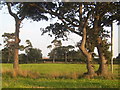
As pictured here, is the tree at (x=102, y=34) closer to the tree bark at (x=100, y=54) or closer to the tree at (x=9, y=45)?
the tree bark at (x=100, y=54)

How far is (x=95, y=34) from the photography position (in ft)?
65.7

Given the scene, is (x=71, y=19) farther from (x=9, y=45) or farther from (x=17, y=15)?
(x=9, y=45)

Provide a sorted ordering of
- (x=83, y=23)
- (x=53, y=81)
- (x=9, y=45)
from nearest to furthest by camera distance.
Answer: (x=53, y=81) < (x=83, y=23) < (x=9, y=45)

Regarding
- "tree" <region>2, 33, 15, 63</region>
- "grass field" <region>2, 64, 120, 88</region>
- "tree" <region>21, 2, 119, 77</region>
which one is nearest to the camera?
"grass field" <region>2, 64, 120, 88</region>

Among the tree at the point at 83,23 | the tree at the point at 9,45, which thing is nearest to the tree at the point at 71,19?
the tree at the point at 83,23

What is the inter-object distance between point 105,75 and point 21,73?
6725mm

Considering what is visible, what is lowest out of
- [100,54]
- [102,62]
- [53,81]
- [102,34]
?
[53,81]

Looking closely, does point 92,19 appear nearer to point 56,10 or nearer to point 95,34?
point 95,34

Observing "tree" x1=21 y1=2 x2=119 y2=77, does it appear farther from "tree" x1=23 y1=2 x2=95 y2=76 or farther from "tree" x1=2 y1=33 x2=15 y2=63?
"tree" x1=2 y1=33 x2=15 y2=63

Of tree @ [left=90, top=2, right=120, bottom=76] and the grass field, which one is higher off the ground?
tree @ [left=90, top=2, right=120, bottom=76]

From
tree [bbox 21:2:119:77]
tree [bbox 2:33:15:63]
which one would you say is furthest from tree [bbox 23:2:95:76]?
tree [bbox 2:33:15:63]

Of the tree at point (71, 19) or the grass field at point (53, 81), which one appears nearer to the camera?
the grass field at point (53, 81)

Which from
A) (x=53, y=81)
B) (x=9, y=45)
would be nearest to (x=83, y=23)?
(x=53, y=81)

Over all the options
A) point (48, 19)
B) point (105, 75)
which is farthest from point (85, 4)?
point (105, 75)
